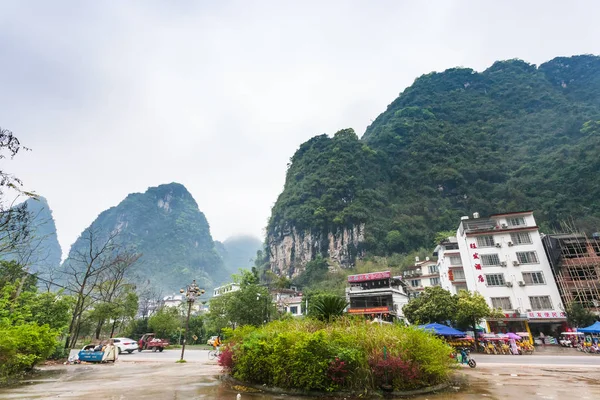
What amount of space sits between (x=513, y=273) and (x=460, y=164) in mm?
61279

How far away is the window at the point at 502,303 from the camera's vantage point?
1188 inches

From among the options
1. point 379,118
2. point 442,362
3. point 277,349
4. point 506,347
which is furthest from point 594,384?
point 379,118

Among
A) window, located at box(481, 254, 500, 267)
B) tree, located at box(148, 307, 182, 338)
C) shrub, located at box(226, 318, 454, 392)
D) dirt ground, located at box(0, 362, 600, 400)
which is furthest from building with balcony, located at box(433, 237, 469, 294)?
tree, located at box(148, 307, 182, 338)

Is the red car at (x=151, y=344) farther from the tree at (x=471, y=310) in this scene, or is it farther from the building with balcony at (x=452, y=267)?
the building with balcony at (x=452, y=267)

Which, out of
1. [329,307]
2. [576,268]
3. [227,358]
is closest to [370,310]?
[576,268]

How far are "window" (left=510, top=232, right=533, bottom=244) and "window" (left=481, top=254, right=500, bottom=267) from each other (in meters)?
2.69

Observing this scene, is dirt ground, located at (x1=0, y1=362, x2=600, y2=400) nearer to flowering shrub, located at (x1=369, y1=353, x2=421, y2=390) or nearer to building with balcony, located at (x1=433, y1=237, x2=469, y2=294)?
flowering shrub, located at (x1=369, y1=353, x2=421, y2=390)

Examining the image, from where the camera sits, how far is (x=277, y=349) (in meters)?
8.04

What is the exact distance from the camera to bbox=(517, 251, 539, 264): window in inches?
1217

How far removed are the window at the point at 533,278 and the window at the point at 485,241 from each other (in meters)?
4.22

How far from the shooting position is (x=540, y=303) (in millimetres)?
29484

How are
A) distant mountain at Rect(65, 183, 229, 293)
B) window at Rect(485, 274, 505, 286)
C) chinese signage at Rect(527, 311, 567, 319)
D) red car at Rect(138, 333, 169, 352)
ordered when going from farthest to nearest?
distant mountain at Rect(65, 183, 229, 293), window at Rect(485, 274, 505, 286), chinese signage at Rect(527, 311, 567, 319), red car at Rect(138, 333, 169, 352)

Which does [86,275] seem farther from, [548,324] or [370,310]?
[548,324]

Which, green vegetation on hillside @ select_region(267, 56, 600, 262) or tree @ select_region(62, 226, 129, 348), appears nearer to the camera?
tree @ select_region(62, 226, 129, 348)
